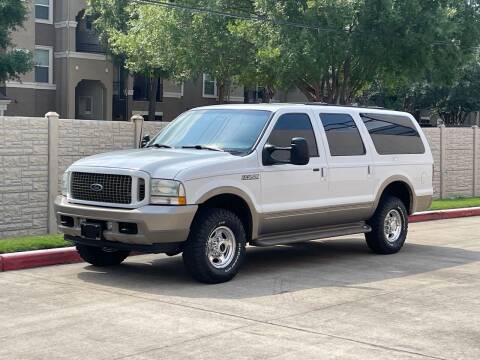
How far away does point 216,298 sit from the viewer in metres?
8.95

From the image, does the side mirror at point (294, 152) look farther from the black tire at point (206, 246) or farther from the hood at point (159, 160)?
the black tire at point (206, 246)

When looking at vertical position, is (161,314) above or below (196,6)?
below

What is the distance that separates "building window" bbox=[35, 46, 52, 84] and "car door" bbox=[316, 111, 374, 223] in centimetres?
3017

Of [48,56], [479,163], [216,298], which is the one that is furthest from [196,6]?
[216,298]

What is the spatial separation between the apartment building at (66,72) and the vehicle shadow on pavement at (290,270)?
27.2 meters

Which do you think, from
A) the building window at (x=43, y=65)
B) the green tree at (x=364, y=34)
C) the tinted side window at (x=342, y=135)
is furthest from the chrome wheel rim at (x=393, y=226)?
the building window at (x=43, y=65)

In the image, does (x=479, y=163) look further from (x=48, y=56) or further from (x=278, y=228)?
(x=48, y=56)

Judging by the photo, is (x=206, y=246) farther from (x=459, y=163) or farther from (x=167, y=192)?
(x=459, y=163)

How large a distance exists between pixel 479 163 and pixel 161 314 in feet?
64.1

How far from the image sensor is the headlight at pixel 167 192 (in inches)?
367

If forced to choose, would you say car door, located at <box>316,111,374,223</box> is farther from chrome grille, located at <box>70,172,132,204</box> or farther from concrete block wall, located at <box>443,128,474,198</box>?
concrete block wall, located at <box>443,128,474,198</box>

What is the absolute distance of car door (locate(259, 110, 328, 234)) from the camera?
1041cm

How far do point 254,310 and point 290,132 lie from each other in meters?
3.25

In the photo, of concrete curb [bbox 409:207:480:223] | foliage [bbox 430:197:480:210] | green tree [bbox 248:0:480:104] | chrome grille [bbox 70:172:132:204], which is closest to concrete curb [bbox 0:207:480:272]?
chrome grille [bbox 70:172:132:204]
